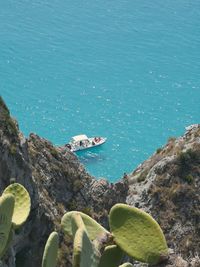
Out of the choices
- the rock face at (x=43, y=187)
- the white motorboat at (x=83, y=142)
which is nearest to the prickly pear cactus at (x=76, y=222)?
the rock face at (x=43, y=187)

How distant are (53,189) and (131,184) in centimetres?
799

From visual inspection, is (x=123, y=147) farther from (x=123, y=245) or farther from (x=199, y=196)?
(x=123, y=245)

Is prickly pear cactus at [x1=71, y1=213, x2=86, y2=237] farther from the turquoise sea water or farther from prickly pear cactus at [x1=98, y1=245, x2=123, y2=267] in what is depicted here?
the turquoise sea water

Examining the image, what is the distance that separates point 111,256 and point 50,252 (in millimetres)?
1013

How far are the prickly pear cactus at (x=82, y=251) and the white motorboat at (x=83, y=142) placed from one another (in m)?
31.6

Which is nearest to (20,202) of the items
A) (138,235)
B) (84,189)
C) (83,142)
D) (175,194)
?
(138,235)

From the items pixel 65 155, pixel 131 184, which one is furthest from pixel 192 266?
pixel 131 184

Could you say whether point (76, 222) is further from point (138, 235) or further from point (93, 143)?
point (93, 143)

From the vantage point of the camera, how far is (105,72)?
164 ft

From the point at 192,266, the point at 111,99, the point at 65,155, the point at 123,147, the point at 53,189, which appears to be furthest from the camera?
A: the point at 111,99

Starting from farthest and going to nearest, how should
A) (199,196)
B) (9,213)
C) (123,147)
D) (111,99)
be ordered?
(111,99)
(123,147)
(199,196)
(9,213)

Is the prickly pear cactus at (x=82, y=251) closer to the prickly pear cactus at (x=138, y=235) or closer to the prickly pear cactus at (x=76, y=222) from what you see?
the prickly pear cactus at (x=76, y=222)

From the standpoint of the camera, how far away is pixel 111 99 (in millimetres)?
46094

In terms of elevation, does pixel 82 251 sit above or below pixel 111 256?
below
